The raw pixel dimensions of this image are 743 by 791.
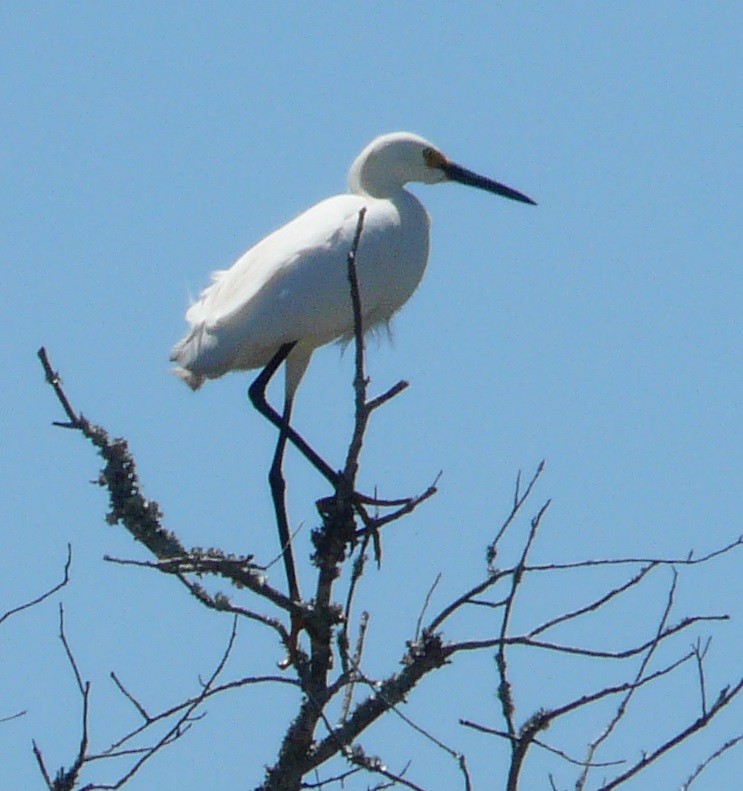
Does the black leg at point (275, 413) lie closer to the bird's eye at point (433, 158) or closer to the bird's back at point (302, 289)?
the bird's back at point (302, 289)

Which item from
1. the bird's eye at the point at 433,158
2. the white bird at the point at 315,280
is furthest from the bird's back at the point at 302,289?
the bird's eye at the point at 433,158

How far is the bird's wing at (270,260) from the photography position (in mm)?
7191

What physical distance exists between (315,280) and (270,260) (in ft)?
0.94

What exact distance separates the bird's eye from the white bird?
0.09 meters

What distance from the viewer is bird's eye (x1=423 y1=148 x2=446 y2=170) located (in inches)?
328

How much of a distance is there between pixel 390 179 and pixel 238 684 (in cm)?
391

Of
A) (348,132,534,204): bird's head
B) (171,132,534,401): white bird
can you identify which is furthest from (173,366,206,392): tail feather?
(348,132,534,204): bird's head

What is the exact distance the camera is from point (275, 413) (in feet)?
24.9

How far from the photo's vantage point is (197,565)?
5.26 meters

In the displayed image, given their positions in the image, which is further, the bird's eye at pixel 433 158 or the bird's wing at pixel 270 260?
the bird's eye at pixel 433 158

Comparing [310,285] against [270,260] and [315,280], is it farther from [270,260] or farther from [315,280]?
[270,260]

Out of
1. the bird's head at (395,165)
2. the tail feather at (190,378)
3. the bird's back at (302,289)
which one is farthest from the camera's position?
the bird's head at (395,165)

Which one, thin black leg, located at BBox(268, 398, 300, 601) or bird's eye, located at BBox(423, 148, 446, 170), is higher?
bird's eye, located at BBox(423, 148, 446, 170)

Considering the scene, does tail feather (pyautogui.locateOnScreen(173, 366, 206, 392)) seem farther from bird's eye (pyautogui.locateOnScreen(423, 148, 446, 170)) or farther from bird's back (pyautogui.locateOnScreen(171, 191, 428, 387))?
bird's eye (pyautogui.locateOnScreen(423, 148, 446, 170))
